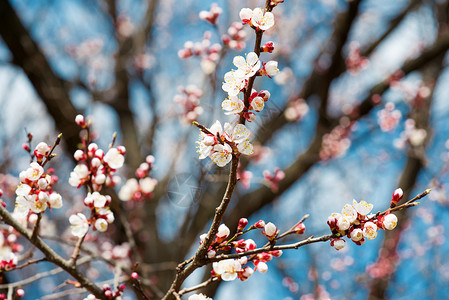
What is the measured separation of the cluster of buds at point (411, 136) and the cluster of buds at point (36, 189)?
3.59 metres

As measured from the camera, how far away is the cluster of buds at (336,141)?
3.61m

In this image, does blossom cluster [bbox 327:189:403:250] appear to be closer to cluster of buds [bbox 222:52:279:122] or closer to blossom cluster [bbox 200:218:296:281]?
blossom cluster [bbox 200:218:296:281]

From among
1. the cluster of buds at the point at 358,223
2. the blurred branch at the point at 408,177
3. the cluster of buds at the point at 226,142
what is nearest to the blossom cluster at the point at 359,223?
the cluster of buds at the point at 358,223

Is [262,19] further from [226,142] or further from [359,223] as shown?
[359,223]

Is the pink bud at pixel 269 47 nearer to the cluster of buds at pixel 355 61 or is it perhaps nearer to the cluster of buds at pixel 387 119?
the cluster of buds at pixel 387 119

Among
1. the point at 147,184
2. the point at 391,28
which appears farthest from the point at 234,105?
the point at 391,28

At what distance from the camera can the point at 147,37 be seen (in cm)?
477

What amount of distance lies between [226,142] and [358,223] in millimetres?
447

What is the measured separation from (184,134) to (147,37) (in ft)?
5.76

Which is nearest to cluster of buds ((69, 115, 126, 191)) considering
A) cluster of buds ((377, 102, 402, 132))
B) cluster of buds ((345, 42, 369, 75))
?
cluster of buds ((377, 102, 402, 132))

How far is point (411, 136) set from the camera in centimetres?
384

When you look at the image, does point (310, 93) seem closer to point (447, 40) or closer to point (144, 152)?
point (447, 40)

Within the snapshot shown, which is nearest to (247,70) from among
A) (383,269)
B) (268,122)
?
(268,122)

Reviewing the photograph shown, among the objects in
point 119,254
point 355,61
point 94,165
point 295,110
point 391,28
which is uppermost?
point 391,28
